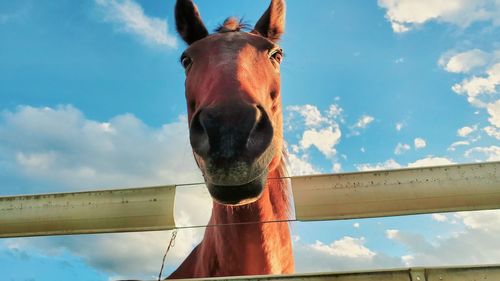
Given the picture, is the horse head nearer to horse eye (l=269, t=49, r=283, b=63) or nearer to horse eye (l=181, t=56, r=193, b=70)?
horse eye (l=269, t=49, r=283, b=63)

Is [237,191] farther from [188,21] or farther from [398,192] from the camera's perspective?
[188,21]

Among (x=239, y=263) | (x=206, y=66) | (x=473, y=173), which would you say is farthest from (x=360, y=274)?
(x=206, y=66)

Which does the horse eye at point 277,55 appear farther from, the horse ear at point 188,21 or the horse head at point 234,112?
the horse ear at point 188,21

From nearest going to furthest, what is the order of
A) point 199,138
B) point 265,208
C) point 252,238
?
point 199,138
point 252,238
point 265,208

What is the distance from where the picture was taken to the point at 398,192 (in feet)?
8.36

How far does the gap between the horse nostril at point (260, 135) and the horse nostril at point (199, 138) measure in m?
0.24

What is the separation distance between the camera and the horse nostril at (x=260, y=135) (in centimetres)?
207

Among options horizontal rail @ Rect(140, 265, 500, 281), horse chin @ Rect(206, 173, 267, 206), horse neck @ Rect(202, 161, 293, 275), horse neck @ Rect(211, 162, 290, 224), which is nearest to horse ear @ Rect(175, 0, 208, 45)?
horse neck @ Rect(211, 162, 290, 224)

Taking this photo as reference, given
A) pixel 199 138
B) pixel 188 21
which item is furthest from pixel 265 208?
pixel 188 21

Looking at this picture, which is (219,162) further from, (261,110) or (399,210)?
(399,210)

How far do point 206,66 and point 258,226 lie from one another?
141 cm

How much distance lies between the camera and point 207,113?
6.87 feet

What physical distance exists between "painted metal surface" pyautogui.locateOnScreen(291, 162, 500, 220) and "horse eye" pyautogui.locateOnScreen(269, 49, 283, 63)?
1237 mm

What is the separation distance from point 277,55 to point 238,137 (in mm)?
1677
